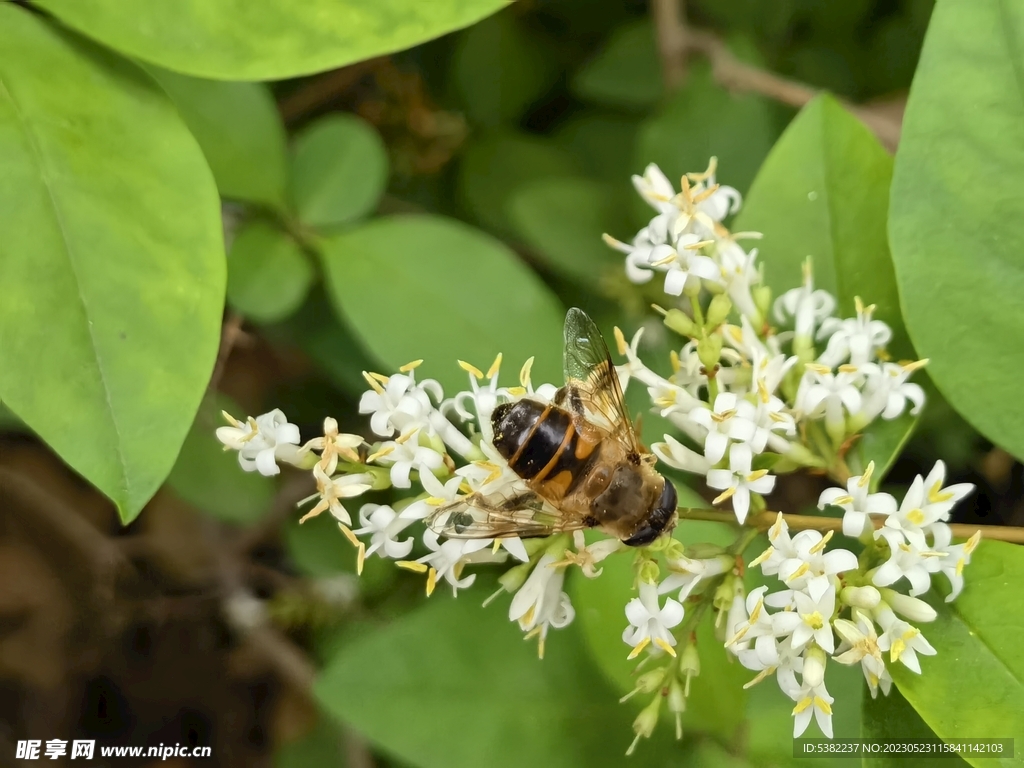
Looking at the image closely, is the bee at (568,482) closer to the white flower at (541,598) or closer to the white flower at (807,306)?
the white flower at (541,598)

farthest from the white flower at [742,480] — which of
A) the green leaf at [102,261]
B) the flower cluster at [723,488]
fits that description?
the green leaf at [102,261]

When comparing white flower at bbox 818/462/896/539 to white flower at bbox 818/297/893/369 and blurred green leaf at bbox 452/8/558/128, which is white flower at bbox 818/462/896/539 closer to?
white flower at bbox 818/297/893/369

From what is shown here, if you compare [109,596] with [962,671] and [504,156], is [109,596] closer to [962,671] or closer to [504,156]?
[504,156]

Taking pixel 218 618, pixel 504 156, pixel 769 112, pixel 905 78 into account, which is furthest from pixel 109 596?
pixel 905 78

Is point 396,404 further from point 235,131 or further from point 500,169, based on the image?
point 500,169

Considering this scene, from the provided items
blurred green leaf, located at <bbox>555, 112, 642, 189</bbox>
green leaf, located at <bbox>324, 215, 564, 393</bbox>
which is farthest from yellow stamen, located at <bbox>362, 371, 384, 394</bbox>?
blurred green leaf, located at <bbox>555, 112, 642, 189</bbox>

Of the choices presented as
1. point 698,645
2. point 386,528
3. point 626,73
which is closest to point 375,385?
point 386,528
